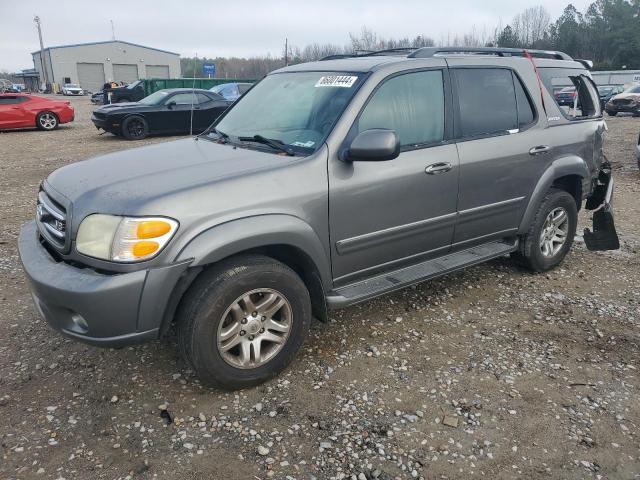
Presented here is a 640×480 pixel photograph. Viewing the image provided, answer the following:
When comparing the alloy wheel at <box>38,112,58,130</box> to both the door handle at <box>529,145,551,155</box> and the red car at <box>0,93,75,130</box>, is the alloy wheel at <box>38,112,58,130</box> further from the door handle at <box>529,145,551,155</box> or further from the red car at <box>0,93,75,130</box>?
the door handle at <box>529,145,551,155</box>

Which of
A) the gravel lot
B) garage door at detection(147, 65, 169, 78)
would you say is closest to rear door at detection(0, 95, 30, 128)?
the gravel lot

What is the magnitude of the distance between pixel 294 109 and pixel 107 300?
183 centimetres

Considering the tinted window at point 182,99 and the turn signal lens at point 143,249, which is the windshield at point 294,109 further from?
the tinted window at point 182,99

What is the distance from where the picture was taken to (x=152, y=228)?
8.44ft

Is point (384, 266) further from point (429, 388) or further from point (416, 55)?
point (416, 55)

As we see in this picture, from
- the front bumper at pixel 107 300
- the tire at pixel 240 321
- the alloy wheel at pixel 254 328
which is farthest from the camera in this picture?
the alloy wheel at pixel 254 328

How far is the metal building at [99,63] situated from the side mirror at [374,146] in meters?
70.4

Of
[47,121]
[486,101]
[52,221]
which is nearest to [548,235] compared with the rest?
[486,101]

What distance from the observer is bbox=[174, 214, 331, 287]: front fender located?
2650 mm

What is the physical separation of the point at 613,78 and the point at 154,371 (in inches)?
2041

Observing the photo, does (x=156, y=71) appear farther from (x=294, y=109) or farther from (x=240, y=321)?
(x=240, y=321)

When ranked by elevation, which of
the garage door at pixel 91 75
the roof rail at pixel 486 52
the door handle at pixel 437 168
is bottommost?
the door handle at pixel 437 168

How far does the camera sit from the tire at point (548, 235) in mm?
4512

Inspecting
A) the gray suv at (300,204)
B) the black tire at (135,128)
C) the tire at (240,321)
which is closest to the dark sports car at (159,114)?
the black tire at (135,128)
